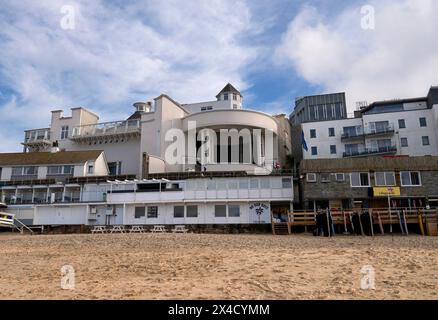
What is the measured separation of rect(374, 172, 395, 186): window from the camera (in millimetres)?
31109

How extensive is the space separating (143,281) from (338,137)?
4461 cm

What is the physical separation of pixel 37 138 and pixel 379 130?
51.7 m

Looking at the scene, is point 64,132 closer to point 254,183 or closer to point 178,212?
point 178,212

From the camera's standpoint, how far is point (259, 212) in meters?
31.9

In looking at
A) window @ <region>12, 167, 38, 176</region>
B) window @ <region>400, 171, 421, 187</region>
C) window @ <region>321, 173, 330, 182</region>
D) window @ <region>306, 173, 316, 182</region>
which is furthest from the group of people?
window @ <region>12, 167, 38, 176</region>

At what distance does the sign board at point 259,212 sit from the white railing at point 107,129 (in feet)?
82.8

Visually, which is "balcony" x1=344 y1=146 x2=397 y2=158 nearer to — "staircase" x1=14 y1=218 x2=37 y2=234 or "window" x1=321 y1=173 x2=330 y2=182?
"window" x1=321 y1=173 x2=330 y2=182

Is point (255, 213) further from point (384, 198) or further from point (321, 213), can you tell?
point (384, 198)

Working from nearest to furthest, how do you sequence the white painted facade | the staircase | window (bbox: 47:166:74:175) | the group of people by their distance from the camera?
1. the group of people
2. the staircase
3. window (bbox: 47:166:74:175)
4. the white painted facade

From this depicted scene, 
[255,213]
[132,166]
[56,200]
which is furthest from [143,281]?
[132,166]

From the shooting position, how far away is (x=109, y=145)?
A: 53.7 metres

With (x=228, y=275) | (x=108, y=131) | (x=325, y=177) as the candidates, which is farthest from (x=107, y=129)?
(x=228, y=275)

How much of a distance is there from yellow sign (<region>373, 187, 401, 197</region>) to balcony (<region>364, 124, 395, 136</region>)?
18.4 m
